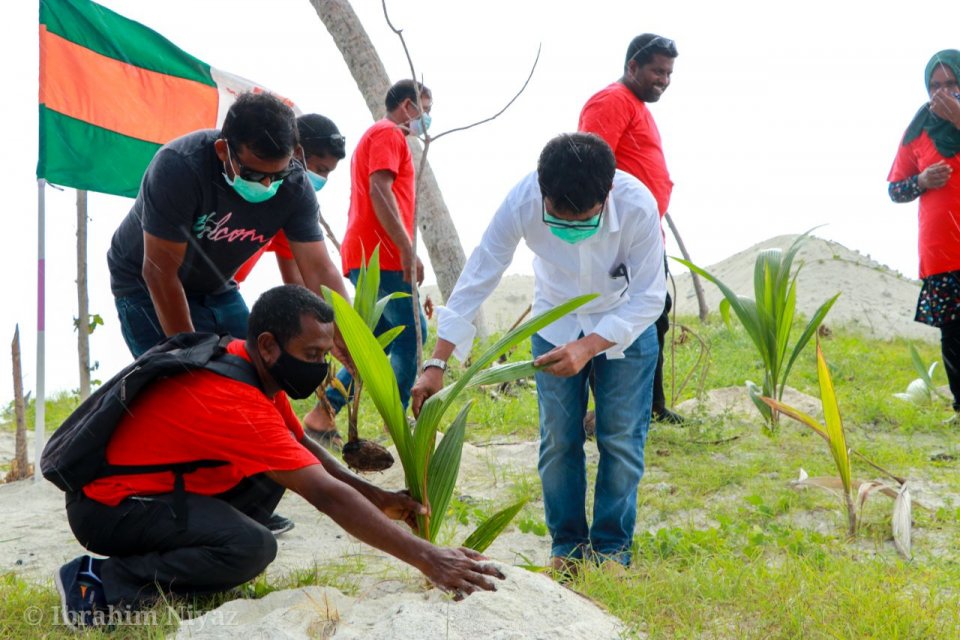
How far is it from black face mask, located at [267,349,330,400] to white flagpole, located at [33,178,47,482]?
258 cm

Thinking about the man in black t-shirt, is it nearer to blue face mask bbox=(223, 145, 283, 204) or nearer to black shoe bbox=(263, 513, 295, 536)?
blue face mask bbox=(223, 145, 283, 204)

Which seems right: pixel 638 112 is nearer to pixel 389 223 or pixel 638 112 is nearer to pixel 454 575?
pixel 389 223

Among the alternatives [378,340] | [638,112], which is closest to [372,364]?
[378,340]

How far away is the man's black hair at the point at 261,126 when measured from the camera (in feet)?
9.71

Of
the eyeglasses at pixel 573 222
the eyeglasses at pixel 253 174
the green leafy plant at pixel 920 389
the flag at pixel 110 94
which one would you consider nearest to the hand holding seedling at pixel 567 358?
the eyeglasses at pixel 573 222

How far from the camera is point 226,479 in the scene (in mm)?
2846

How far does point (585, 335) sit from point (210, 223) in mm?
1354

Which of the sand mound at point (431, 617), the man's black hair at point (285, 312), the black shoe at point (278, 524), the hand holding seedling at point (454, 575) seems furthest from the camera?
the black shoe at point (278, 524)

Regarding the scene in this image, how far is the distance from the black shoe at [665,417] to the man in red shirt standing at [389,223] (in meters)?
1.37

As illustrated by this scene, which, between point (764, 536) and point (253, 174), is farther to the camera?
point (764, 536)

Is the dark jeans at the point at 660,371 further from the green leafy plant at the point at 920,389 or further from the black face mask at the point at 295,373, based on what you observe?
the black face mask at the point at 295,373

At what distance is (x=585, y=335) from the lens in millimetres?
3078

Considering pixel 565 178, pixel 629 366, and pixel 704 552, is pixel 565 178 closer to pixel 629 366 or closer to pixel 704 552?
pixel 629 366

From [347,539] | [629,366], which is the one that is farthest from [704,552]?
[347,539]
